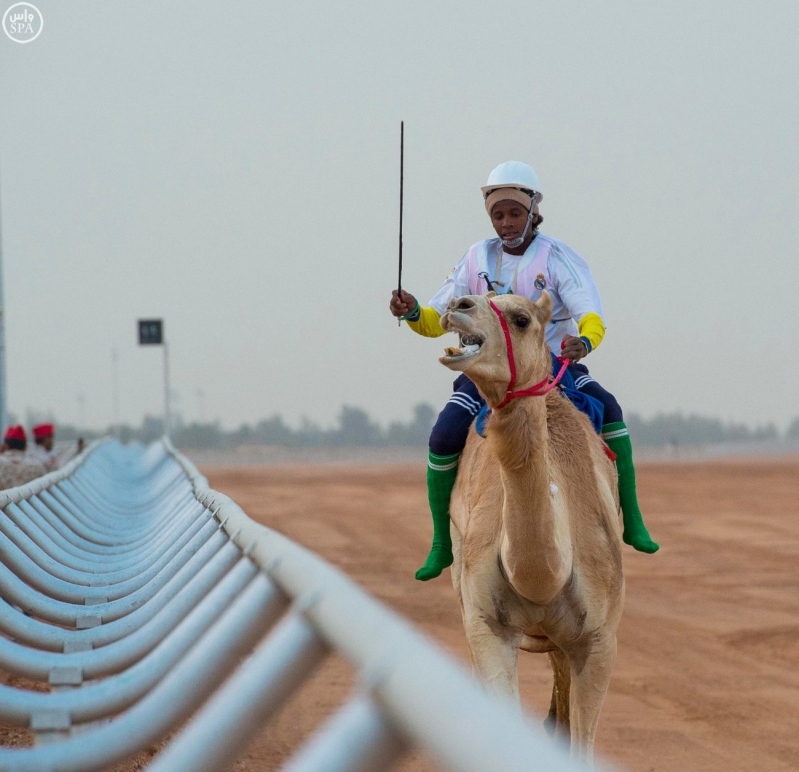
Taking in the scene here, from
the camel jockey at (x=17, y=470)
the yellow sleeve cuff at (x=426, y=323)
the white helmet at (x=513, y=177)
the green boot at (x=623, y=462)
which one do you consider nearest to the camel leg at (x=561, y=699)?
the green boot at (x=623, y=462)

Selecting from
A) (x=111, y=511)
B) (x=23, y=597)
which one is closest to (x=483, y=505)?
(x=23, y=597)

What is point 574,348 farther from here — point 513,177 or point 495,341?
point 513,177

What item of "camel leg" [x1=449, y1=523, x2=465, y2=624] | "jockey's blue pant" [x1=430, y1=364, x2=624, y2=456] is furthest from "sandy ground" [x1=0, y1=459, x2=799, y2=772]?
"jockey's blue pant" [x1=430, y1=364, x2=624, y2=456]

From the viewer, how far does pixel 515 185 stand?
252 inches

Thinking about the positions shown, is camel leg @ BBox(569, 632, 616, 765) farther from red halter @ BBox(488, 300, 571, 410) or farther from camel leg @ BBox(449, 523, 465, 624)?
red halter @ BBox(488, 300, 571, 410)

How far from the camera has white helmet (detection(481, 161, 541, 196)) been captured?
639 centimetres

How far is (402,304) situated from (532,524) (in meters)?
1.51

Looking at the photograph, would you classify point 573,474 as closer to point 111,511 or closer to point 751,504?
point 111,511

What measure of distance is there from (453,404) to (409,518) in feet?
55.3

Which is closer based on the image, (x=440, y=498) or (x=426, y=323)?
(x=426, y=323)

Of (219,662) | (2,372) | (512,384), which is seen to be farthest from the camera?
(2,372)

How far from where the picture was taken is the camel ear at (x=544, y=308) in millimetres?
5074

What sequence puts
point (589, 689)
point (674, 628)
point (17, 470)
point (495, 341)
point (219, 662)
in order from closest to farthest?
point (219, 662), point (495, 341), point (589, 689), point (17, 470), point (674, 628)

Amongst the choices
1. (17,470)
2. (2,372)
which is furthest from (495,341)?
(2,372)
